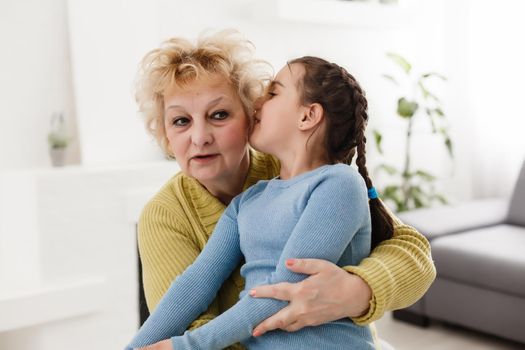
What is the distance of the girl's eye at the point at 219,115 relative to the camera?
1.55 m

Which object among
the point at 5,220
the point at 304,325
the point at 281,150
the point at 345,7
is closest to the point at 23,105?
the point at 5,220

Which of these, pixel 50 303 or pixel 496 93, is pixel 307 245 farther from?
pixel 496 93

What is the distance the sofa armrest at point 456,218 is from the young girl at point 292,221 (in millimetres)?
2320

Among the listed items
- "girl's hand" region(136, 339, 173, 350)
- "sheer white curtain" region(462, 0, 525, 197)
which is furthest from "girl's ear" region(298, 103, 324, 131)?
"sheer white curtain" region(462, 0, 525, 197)

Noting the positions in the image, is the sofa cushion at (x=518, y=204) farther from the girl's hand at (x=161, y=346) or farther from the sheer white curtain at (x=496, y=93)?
the girl's hand at (x=161, y=346)

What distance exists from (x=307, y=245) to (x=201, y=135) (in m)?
0.38

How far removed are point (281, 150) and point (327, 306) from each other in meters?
0.33

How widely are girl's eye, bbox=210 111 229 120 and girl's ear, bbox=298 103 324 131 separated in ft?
0.68

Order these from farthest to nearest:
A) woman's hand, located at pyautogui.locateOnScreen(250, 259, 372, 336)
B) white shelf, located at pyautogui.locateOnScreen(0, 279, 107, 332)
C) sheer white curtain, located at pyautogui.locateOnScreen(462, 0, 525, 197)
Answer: sheer white curtain, located at pyautogui.locateOnScreen(462, 0, 525, 197) → white shelf, located at pyautogui.locateOnScreen(0, 279, 107, 332) → woman's hand, located at pyautogui.locateOnScreen(250, 259, 372, 336)

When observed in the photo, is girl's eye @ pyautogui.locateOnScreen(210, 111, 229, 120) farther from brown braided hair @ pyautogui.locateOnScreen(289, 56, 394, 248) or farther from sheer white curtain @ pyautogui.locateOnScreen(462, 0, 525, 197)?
sheer white curtain @ pyautogui.locateOnScreen(462, 0, 525, 197)

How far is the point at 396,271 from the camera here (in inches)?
53.9

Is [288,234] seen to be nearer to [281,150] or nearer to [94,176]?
[281,150]

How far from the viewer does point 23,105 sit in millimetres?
3436

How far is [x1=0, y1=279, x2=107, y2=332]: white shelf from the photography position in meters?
3.19
